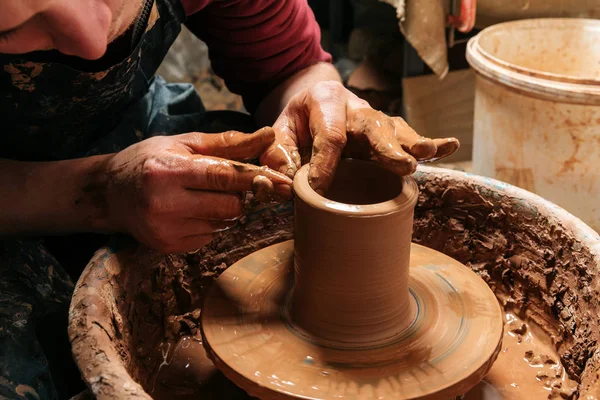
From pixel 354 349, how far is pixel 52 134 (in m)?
0.91

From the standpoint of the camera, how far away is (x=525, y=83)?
229 centimetres

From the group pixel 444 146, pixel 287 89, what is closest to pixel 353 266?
pixel 444 146

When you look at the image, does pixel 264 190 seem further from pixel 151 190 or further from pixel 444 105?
pixel 444 105

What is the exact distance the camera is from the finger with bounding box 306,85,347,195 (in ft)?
4.46

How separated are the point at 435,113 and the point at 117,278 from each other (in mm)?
2559

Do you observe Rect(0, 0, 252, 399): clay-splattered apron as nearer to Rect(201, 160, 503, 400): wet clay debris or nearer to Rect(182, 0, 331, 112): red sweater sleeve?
Rect(182, 0, 331, 112): red sweater sleeve

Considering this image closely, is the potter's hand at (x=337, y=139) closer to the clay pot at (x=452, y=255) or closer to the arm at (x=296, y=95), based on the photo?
the arm at (x=296, y=95)

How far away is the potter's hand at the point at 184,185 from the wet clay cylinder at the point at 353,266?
3.7 inches

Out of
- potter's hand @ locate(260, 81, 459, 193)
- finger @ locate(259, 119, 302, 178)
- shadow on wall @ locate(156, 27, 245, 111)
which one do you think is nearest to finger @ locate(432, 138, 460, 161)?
potter's hand @ locate(260, 81, 459, 193)

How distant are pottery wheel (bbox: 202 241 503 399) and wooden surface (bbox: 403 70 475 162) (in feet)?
6.99

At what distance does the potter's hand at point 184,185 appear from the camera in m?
1.32

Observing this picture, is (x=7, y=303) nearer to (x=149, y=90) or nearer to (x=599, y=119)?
(x=149, y=90)

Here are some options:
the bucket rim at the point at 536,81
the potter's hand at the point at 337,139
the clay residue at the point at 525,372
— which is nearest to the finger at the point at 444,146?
the potter's hand at the point at 337,139

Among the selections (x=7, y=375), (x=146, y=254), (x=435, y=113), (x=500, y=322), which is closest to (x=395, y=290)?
(x=500, y=322)
